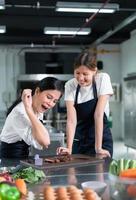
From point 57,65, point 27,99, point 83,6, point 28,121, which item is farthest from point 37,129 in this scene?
point 57,65

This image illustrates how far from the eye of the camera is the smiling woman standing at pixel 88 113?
246 cm

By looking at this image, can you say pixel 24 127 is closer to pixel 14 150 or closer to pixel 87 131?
pixel 14 150

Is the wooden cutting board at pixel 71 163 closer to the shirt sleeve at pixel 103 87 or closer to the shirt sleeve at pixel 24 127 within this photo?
the shirt sleeve at pixel 24 127

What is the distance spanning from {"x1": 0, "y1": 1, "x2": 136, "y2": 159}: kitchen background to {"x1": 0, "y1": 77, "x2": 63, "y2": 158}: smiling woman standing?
7.68 metres

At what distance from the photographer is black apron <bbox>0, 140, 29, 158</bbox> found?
224cm

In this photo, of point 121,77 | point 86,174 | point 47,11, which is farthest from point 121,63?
point 86,174

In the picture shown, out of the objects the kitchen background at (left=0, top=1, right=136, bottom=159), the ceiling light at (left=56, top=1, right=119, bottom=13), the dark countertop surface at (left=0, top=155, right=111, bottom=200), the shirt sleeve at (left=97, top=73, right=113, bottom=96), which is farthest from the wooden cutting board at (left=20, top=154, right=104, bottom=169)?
the kitchen background at (left=0, top=1, right=136, bottom=159)

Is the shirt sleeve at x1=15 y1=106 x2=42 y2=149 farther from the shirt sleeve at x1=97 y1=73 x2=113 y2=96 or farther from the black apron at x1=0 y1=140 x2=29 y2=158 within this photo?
the shirt sleeve at x1=97 y1=73 x2=113 y2=96

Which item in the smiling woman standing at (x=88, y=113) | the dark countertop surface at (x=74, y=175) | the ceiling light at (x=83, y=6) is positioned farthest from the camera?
the ceiling light at (x=83, y=6)

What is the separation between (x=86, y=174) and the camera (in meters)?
1.77

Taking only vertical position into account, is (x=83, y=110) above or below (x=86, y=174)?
above

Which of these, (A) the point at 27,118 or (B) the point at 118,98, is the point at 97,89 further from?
(B) the point at 118,98

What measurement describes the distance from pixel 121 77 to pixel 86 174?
9.00 meters

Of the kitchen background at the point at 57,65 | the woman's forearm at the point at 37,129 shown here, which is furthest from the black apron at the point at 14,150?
the kitchen background at the point at 57,65
